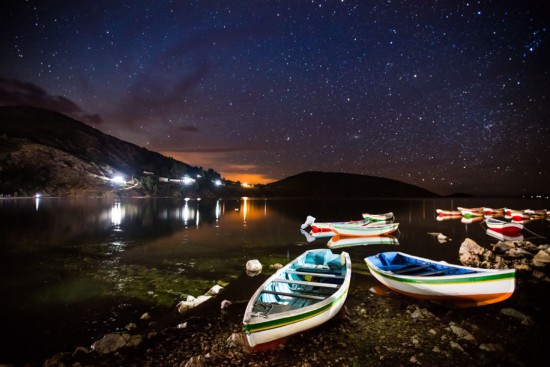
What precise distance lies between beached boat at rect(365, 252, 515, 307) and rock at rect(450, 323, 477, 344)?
4.85 feet

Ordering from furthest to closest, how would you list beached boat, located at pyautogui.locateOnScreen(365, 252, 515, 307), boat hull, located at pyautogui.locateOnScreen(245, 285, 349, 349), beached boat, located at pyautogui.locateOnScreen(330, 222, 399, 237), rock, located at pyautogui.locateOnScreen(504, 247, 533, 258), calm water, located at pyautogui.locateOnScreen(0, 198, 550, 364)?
beached boat, located at pyautogui.locateOnScreen(330, 222, 399, 237) → rock, located at pyautogui.locateOnScreen(504, 247, 533, 258) → calm water, located at pyautogui.locateOnScreen(0, 198, 550, 364) → beached boat, located at pyautogui.locateOnScreen(365, 252, 515, 307) → boat hull, located at pyautogui.locateOnScreen(245, 285, 349, 349)

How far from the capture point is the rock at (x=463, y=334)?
8.44 m

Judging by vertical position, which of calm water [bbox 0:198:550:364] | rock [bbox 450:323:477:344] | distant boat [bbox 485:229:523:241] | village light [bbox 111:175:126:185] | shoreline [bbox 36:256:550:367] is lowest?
distant boat [bbox 485:229:523:241]

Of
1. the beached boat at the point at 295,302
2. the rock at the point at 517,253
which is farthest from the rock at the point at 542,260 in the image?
the beached boat at the point at 295,302

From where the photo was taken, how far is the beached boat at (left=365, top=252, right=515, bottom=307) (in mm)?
9484

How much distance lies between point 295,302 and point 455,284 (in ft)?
18.6

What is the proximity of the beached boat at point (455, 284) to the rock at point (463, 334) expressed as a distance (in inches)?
58.2

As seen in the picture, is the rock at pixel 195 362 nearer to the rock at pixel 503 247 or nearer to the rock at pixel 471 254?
the rock at pixel 471 254

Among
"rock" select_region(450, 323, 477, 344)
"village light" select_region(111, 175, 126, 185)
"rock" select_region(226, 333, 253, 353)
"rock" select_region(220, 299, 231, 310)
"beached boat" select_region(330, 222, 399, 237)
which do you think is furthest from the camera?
"village light" select_region(111, 175, 126, 185)

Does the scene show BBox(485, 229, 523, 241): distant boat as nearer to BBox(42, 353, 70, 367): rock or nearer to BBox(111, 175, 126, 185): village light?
BBox(42, 353, 70, 367): rock

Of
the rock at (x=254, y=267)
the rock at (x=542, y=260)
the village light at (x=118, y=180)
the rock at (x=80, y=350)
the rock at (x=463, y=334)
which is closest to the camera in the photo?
the rock at (x=80, y=350)

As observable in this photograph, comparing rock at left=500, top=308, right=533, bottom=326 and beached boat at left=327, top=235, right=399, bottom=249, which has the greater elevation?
rock at left=500, top=308, right=533, bottom=326

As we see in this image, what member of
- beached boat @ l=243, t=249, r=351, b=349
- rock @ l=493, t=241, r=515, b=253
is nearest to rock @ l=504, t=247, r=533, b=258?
rock @ l=493, t=241, r=515, b=253

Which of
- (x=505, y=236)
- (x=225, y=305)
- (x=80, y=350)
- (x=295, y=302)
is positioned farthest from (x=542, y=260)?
(x=80, y=350)
